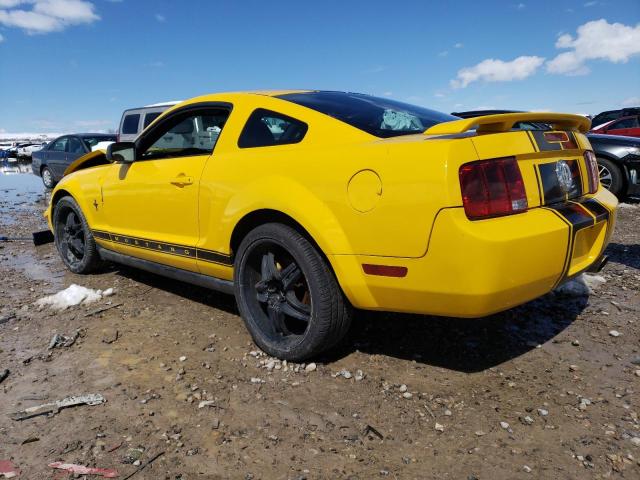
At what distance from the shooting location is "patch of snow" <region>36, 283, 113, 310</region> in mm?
3896

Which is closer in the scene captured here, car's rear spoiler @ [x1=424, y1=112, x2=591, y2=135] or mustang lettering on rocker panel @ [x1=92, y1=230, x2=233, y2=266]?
car's rear spoiler @ [x1=424, y1=112, x2=591, y2=135]

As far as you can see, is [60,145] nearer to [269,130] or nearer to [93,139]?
[93,139]

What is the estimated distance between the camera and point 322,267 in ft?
8.34

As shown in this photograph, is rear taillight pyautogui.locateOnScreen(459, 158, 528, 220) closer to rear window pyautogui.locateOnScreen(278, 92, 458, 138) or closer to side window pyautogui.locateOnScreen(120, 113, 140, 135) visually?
rear window pyautogui.locateOnScreen(278, 92, 458, 138)

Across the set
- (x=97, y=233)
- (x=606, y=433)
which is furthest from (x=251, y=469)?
(x=97, y=233)

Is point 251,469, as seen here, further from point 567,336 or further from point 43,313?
point 43,313

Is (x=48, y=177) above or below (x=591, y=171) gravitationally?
below

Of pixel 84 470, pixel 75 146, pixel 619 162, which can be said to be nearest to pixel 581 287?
pixel 84 470

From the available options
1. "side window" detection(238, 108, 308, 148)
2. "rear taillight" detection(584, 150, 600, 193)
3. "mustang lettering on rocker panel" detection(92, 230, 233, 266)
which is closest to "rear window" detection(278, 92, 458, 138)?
"side window" detection(238, 108, 308, 148)

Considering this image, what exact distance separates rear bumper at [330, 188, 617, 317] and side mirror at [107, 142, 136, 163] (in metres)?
2.10

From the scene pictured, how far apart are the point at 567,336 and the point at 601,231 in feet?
2.47

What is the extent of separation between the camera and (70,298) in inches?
155

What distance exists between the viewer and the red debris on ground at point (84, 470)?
1.93 m

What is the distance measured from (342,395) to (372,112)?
62.6 inches
